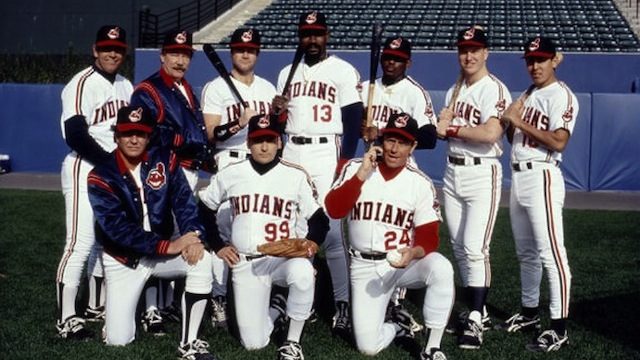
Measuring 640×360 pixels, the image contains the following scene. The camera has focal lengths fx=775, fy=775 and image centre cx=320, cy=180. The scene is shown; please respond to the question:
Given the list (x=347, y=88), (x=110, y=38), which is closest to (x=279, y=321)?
(x=347, y=88)

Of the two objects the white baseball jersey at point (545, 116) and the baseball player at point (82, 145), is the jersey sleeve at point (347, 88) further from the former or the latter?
the baseball player at point (82, 145)

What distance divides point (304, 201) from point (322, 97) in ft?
3.16

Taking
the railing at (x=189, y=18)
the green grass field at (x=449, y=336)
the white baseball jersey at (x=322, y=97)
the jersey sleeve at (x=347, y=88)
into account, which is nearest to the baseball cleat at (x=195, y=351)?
the green grass field at (x=449, y=336)

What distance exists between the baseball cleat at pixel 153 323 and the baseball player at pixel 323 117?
1156 mm

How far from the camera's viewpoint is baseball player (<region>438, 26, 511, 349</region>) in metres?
4.77

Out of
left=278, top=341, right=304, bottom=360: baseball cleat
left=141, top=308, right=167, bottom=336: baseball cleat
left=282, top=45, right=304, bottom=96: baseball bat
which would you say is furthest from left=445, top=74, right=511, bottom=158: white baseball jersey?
left=141, top=308, right=167, bottom=336: baseball cleat

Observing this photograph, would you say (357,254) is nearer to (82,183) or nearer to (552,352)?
(552,352)

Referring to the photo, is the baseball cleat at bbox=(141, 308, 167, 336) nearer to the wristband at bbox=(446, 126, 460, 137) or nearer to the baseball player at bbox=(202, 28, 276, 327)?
the baseball player at bbox=(202, 28, 276, 327)

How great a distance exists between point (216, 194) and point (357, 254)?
2.97 feet

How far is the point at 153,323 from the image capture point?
4828 millimetres

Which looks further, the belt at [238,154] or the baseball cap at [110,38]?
the belt at [238,154]

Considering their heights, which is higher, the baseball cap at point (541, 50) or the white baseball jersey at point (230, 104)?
the baseball cap at point (541, 50)

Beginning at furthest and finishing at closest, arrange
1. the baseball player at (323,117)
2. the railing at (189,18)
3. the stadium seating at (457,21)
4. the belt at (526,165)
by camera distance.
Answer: the railing at (189,18)
the stadium seating at (457,21)
the baseball player at (323,117)
the belt at (526,165)

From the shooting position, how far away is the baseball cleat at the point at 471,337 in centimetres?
456
